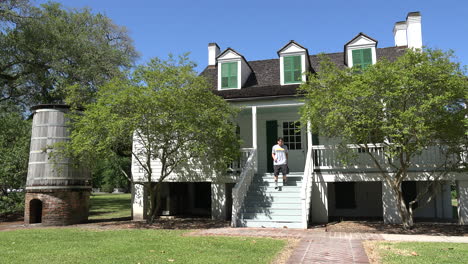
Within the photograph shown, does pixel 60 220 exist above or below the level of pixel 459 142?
below

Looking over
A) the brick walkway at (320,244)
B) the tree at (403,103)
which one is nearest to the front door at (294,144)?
the tree at (403,103)

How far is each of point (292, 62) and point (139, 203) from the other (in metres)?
8.30

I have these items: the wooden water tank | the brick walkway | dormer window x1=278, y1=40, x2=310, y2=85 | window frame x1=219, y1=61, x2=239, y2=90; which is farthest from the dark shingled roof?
the wooden water tank

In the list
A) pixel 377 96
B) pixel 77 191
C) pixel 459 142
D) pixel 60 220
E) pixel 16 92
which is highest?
pixel 16 92

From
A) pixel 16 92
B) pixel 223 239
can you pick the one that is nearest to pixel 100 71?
pixel 16 92

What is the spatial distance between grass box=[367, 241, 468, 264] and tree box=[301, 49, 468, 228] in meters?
2.57

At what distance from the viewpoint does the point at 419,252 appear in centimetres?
670

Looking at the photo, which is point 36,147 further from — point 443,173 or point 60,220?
point 443,173

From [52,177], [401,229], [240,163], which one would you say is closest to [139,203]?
[52,177]

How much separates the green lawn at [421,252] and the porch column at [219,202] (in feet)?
21.1

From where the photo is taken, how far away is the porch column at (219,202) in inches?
517

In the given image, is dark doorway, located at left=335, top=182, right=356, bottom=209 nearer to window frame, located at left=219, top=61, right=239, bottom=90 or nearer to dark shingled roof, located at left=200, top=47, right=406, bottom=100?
dark shingled roof, located at left=200, top=47, right=406, bottom=100

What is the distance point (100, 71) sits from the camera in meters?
20.3

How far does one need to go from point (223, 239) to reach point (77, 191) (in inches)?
280
